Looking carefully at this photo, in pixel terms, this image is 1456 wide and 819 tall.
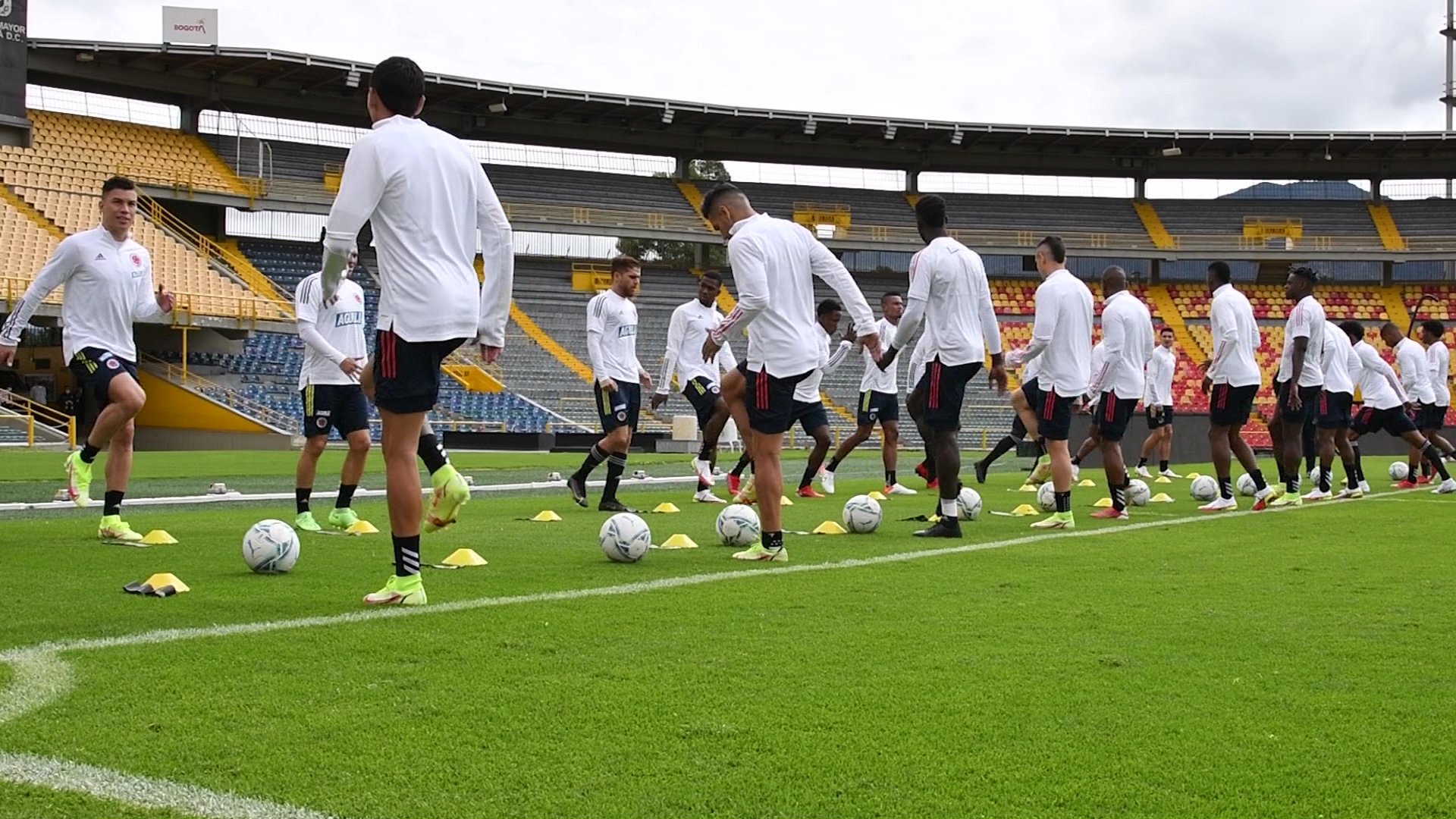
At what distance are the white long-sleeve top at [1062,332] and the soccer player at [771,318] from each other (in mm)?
3362

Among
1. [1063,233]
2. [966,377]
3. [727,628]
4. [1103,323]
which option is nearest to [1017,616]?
[727,628]

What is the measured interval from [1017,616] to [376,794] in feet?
9.92

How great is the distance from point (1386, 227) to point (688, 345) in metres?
44.4

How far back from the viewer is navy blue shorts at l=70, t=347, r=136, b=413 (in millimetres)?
8266

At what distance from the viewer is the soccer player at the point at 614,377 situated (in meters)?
11.6

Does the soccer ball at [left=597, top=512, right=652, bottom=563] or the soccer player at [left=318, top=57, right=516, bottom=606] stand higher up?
the soccer player at [left=318, top=57, right=516, bottom=606]

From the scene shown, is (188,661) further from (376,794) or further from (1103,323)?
(1103,323)

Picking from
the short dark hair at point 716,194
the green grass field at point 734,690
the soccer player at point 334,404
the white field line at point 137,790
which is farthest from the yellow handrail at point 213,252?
the white field line at point 137,790

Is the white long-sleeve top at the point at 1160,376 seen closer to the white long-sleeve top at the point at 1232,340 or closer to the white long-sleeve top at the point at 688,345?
the white long-sleeve top at the point at 1232,340

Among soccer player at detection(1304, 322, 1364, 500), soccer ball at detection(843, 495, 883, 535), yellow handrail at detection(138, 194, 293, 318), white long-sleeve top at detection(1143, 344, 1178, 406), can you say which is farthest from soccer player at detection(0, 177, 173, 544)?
yellow handrail at detection(138, 194, 293, 318)

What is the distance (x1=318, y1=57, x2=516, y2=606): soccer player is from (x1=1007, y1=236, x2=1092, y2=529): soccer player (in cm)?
598

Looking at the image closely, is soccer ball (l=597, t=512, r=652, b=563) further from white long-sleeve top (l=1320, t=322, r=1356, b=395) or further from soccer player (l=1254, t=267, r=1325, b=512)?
white long-sleeve top (l=1320, t=322, r=1356, b=395)

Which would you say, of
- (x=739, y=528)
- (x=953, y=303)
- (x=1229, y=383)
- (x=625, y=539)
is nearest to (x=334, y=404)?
(x=739, y=528)

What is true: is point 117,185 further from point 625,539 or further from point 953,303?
point 953,303
